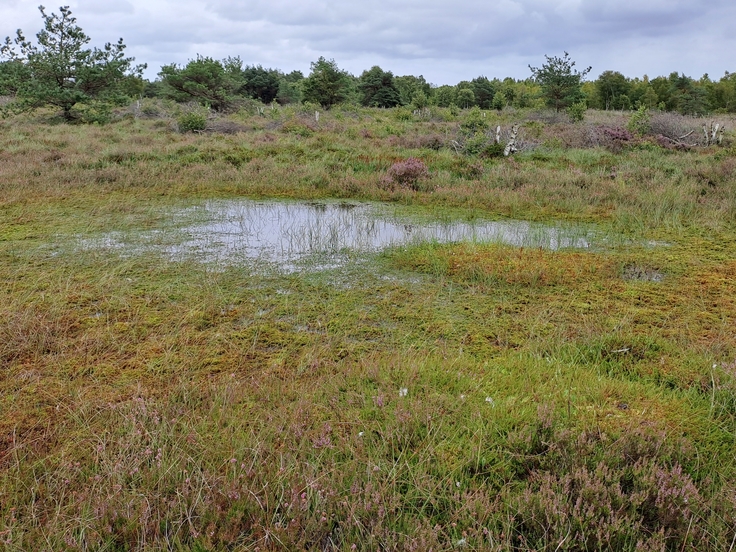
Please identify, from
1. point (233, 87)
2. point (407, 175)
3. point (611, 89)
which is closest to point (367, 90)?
point (233, 87)

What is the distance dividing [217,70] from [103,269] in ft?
102

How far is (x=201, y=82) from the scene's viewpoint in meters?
34.1

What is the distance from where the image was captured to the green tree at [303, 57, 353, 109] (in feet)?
129

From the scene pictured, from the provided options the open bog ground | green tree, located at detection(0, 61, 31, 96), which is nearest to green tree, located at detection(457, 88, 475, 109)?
green tree, located at detection(0, 61, 31, 96)

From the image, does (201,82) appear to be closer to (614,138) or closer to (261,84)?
(261,84)

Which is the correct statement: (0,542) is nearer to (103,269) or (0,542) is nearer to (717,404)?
(717,404)

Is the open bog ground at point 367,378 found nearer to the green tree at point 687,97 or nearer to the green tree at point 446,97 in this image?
the green tree at point 446,97

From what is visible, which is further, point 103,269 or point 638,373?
point 103,269

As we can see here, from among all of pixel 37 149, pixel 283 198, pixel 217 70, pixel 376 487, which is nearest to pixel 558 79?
pixel 217 70

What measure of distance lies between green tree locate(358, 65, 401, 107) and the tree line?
0.30 feet

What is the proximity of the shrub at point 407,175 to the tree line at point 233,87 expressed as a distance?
18.7 m

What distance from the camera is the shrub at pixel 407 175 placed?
12727 millimetres

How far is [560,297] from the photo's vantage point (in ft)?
19.4

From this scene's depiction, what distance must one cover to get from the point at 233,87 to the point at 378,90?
1793 cm
